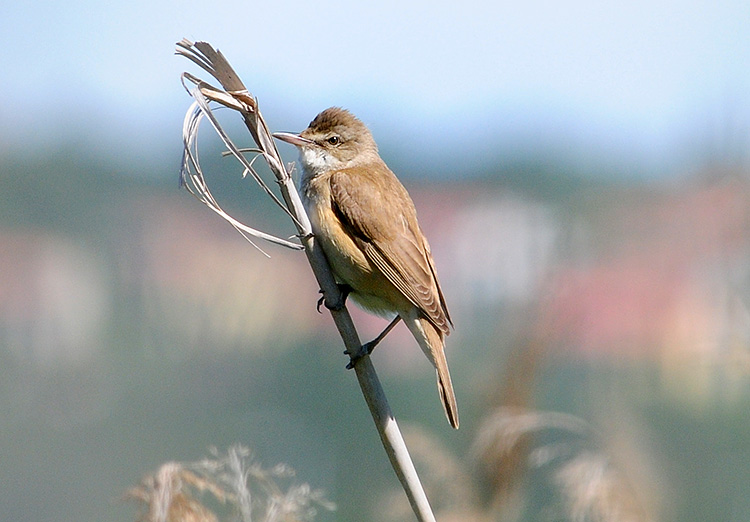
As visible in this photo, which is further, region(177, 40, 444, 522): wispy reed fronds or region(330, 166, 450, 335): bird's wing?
region(330, 166, 450, 335): bird's wing

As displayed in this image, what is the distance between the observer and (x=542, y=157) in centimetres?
709

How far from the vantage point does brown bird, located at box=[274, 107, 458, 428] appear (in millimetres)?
2643

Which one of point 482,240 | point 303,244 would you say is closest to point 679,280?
point 482,240

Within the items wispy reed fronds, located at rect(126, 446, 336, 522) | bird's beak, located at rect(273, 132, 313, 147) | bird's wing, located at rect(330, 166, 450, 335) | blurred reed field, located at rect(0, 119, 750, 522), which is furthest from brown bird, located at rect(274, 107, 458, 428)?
wispy reed fronds, located at rect(126, 446, 336, 522)

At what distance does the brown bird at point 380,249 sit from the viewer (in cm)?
264

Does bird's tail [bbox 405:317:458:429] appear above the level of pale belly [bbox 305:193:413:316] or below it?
below

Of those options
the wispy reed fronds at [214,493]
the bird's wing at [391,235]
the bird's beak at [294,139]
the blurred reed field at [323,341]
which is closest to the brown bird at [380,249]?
the bird's wing at [391,235]

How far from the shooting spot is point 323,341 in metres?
5.07

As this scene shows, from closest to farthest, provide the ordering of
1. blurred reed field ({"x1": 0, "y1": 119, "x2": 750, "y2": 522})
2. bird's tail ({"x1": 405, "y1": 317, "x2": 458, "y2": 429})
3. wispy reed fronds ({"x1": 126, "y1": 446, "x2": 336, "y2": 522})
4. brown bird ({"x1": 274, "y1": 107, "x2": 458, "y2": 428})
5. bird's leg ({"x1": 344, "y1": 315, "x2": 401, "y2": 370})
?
bird's leg ({"x1": 344, "y1": 315, "x2": 401, "y2": 370}), wispy reed fronds ({"x1": 126, "y1": 446, "x2": 336, "y2": 522}), bird's tail ({"x1": 405, "y1": 317, "x2": 458, "y2": 429}), brown bird ({"x1": 274, "y1": 107, "x2": 458, "y2": 428}), blurred reed field ({"x1": 0, "y1": 119, "x2": 750, "y2": 522})

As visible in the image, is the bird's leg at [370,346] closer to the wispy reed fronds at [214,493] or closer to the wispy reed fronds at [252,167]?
the wispy reed fronds at [252,167]

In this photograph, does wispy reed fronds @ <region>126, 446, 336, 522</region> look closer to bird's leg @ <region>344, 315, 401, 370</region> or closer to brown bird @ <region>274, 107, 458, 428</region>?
bird's leg @ <region>344, 315, 401, 370</region>

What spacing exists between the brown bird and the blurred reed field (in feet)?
2.14

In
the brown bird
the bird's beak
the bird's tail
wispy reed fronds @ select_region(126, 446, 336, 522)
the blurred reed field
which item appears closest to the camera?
wispy reed fronds @ select_region(126, 446, 336, 522)

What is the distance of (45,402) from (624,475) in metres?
3.69
